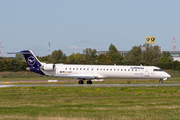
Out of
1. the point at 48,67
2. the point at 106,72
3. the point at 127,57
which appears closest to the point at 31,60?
the point at 48,67

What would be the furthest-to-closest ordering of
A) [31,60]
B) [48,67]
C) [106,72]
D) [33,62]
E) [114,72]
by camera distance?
[31,60] < [33,62] < [48,67] < [106,72] < [114,72]

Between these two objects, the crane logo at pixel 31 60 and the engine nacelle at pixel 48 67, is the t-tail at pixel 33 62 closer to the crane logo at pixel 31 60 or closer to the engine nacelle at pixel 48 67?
the crane logo at pixel 31 60

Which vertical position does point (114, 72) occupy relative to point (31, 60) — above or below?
below

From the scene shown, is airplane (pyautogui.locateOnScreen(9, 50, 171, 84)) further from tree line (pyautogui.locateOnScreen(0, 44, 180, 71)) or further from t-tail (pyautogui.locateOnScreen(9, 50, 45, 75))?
tree line (pyautogui.locateOnScreen(0, 44, 180, 71))

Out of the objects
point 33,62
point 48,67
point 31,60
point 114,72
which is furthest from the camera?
point 31,60

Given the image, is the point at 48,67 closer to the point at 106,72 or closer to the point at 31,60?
the point at 31,60

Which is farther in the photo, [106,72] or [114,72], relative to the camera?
[106,72]

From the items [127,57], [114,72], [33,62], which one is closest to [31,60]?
[33,62]

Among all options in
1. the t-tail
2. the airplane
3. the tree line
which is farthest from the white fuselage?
the tree line

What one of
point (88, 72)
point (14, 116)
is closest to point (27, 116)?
point (14, 116)

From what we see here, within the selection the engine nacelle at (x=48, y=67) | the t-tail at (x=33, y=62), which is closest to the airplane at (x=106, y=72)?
the engine nacelle at (x=48, y=67)

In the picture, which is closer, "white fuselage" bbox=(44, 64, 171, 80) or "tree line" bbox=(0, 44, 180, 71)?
"white fuselage" bbox=(44, 64, 171, 80)

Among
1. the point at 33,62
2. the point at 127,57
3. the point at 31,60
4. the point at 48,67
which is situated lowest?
the point at 48,67

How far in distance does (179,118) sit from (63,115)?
546 centimetres
